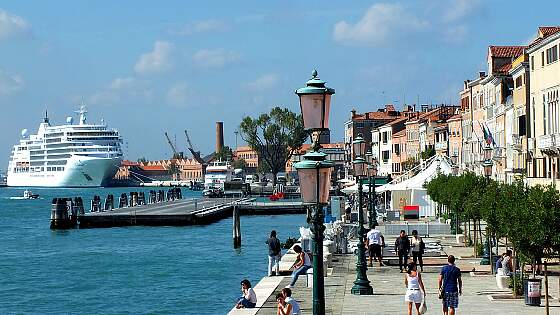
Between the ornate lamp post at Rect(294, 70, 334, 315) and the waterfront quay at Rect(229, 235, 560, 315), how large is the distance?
8.50m

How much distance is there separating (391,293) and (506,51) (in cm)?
5099

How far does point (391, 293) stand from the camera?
1061 inches

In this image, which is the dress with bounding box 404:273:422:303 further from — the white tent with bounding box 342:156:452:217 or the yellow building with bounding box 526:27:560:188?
the white tent with bounding box 342:156:452:217

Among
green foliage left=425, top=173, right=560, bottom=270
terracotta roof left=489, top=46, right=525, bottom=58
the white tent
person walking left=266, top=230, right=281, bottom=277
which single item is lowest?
person walking left=266, top=230, right=281, bottom=277

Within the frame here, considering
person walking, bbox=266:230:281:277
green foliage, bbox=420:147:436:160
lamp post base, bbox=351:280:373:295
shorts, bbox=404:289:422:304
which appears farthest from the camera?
green foliage, bbox=420:147:436:160

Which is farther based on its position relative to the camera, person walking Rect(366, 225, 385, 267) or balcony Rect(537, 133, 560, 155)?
balcony Rect(537, 133, 560, 155)

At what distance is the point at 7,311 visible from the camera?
35781 mm

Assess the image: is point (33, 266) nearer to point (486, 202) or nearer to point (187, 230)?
point (187, 230)

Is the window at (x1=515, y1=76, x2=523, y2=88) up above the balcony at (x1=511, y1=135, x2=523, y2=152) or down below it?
above

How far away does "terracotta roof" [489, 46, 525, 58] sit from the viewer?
246ft

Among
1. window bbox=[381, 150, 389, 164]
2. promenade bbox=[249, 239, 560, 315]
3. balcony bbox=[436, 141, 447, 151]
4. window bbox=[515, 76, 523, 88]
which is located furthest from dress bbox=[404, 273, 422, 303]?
window bbox=[381, 150, 389, 164]

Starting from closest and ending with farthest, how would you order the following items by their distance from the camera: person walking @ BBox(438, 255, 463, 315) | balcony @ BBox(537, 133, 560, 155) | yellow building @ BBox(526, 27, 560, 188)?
person walking @ BBox(438, 255, 463, 315) → balcony @ BBox(537, 133, 560, 155) → yellow building @ BBox(526, 27, 560, 188)

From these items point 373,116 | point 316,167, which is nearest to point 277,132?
point 373,116

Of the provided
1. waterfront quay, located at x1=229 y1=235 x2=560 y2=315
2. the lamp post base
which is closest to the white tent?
waterfront quay, located at x1=229 y1=235 x2=560 y2=315
